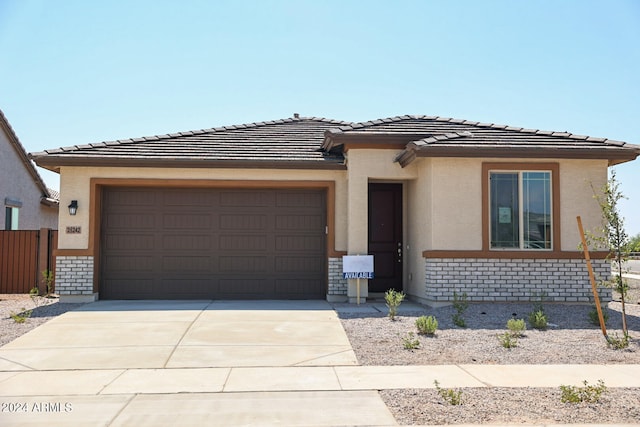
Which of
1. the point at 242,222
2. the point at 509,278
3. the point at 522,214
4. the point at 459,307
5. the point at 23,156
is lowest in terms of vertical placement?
the point at 459,307

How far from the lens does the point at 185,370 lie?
23.5 ft

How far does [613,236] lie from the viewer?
882cm

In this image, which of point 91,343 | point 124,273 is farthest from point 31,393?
point 124,273

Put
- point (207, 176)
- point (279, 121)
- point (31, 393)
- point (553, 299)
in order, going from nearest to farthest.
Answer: point (31, 393) < point (553, 299) < point (207, 176) < point (279, 121)

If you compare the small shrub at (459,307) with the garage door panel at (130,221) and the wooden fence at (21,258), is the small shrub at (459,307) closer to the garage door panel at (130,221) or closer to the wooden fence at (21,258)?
the garage door panel at (130,221)

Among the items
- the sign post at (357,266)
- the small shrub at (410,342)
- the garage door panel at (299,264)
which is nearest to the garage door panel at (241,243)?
the garage door panel at (299,264)

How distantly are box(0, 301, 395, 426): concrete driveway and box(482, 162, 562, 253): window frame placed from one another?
3.60 meters

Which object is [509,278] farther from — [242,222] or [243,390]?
[243,390]

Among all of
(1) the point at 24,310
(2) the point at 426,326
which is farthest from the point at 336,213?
(1) the point at 24,310

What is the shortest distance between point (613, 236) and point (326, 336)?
4733mm

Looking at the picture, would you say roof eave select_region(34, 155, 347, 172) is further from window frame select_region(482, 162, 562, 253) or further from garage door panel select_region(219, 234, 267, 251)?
window frame select_region(482, 162, 562, 253)

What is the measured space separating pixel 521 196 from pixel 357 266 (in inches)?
143

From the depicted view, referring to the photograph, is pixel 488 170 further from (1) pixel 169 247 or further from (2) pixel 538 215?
(1) pixel 169 247

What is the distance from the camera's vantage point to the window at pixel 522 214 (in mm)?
11547
